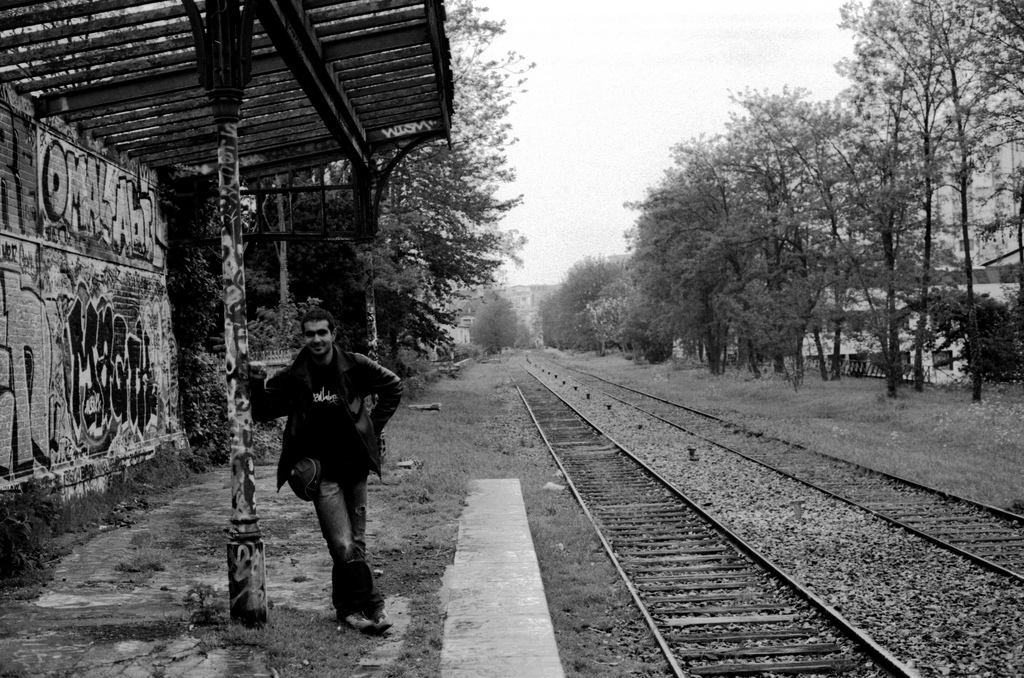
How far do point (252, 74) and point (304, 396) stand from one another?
502 centimetres

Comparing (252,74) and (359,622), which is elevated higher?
(252,74)

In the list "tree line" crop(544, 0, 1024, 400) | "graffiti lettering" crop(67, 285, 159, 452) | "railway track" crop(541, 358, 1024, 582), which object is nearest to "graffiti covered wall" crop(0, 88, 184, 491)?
"graffiti lettering" crop(67, 285, 159, 452)

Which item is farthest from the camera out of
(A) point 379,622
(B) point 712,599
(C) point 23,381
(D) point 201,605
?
(C) point 23,381

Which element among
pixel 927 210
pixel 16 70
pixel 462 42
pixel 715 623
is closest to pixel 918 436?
pixel 927 210

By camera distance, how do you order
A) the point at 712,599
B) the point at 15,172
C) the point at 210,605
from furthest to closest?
the point at 15,172
the point at 712,599
the point at 210,605

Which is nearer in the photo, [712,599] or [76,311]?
[712,599]

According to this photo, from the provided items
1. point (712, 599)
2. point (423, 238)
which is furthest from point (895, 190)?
point (712, 599)

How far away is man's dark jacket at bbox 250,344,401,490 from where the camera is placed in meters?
5.59

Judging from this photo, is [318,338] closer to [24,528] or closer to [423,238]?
[24,528]

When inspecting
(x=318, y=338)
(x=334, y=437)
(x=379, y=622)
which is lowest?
(x=379, y=622)

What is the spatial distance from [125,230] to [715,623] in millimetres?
8380

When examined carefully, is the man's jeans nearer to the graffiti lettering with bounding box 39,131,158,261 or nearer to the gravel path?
the gravel path

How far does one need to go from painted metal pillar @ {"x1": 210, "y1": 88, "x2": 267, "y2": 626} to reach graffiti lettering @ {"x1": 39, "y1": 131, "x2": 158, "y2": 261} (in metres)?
4.33

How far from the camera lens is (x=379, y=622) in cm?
Answer: 581
